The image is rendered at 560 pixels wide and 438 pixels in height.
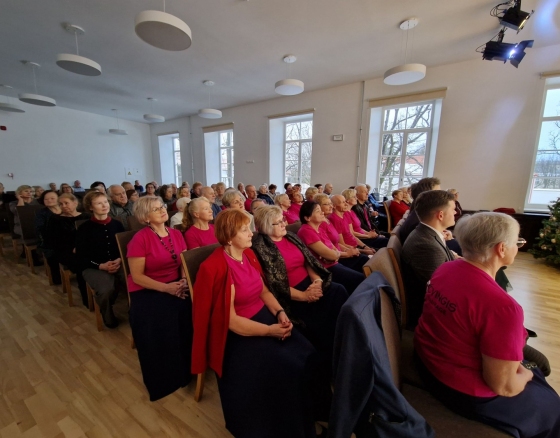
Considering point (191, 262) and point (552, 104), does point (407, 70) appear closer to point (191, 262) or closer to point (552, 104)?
point (552, 104)

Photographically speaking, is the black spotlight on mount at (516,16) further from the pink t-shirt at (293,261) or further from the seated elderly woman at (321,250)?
the pink t-shirt at (293,261)

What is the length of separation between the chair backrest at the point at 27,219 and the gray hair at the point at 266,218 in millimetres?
3465

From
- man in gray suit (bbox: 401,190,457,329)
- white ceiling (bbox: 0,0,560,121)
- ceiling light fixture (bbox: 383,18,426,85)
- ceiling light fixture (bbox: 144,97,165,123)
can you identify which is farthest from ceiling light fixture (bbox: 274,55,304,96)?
ceiling light fixture (bbox: 144,97,165,123)

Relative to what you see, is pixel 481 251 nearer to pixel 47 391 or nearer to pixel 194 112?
pixel 47 391

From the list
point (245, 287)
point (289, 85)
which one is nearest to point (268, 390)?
point (245, 287)

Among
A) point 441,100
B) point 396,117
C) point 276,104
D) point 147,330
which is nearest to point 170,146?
point 276,104

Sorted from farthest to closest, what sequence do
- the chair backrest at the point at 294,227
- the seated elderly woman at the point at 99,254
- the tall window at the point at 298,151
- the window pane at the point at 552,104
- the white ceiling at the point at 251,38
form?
the tall window at the point at 298,151
the window pane at the point at 552,104
the white ceiling at the point at 251,38
the chair backrest at the point at 294,227
the seated elderly woman at the point at 99,254

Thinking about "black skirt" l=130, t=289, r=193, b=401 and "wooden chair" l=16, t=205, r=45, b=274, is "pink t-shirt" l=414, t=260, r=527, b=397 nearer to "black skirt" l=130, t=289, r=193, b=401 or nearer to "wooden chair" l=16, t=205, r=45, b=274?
"black skirt" l=130, t=289, r=193, b=401

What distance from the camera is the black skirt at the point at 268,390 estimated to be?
106cm

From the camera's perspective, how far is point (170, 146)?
10.7m

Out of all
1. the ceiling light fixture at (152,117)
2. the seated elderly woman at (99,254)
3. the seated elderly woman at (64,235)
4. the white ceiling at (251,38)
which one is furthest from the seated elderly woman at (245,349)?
the ceiling light fixture at (152,117)

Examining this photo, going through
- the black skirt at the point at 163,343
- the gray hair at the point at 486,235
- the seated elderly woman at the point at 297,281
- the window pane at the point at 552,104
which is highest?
the window pane at the point at 552,104

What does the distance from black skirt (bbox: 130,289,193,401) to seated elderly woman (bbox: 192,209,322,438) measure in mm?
378

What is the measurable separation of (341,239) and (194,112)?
8.22m
